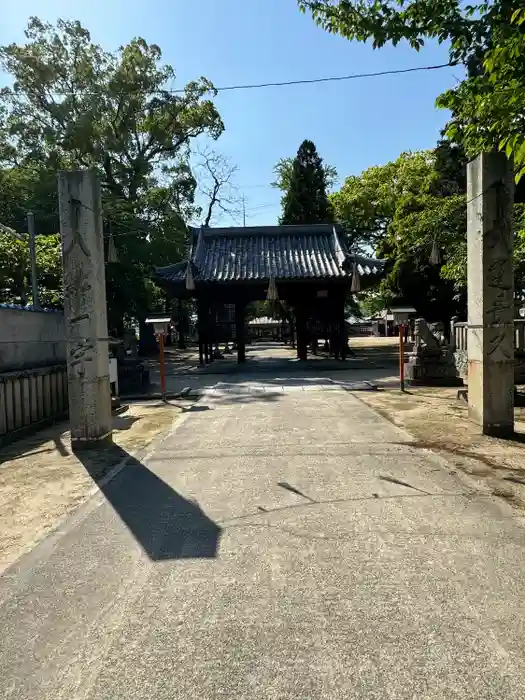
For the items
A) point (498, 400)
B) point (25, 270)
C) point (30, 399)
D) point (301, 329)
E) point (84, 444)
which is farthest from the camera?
point (301, 329)

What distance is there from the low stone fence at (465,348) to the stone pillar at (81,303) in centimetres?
789

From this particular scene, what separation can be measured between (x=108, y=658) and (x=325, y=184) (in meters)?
A: 36.9

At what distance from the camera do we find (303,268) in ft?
60.1

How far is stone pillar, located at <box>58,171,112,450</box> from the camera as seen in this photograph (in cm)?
679

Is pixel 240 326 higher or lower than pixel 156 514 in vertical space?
higher

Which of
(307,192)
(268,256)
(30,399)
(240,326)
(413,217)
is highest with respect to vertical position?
(307,192)

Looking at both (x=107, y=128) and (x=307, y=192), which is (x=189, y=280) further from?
(x=307, y=192)

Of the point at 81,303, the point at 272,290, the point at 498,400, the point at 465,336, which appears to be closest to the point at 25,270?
the point at 272,290

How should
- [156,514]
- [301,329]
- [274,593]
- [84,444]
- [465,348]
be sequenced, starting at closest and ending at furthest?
[274,593] → [156,514] → [84,444] → [465,348] → [301,329]

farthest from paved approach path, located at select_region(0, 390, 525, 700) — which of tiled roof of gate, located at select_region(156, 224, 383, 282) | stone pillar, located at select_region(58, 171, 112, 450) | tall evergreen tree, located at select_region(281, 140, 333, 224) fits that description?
tall evergreen tree, located at select_region(281, 140, 333, 224)

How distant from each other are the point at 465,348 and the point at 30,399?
30.9 ft

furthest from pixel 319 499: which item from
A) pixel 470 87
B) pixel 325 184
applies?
pixel 325 184

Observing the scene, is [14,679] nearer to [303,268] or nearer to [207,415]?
[207,415]

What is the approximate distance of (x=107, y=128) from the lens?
78.5 ft
